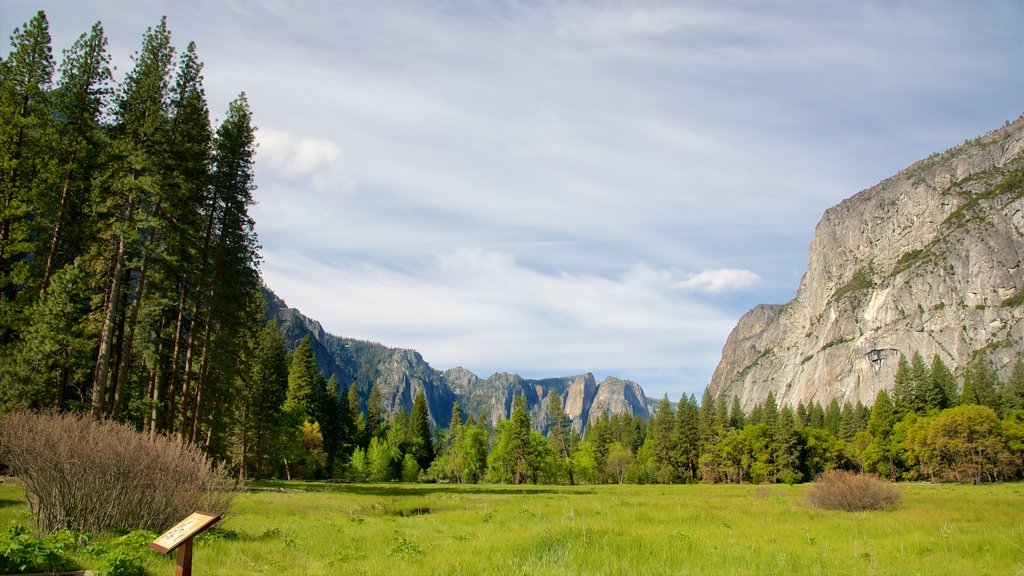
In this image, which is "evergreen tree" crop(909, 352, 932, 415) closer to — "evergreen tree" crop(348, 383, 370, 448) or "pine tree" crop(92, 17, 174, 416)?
"evergreen tree" crop(348, 383, 370, 448)

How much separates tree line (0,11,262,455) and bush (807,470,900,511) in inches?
1125

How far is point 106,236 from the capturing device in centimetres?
2378

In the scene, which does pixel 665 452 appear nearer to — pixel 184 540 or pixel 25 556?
pixel 25 556

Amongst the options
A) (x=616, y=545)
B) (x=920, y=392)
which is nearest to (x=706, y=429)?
(x=920, y=392)

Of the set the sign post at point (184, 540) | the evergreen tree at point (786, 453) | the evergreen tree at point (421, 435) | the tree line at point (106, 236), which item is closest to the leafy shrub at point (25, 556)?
the sign post at point (184, 540)

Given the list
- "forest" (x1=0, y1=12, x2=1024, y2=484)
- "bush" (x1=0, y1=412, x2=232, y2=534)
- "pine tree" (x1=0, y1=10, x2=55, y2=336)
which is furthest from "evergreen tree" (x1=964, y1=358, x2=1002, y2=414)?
"pine tree" (x1=0, y1=10, x2=55, y2=336)

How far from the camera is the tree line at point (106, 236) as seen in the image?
22344 mm

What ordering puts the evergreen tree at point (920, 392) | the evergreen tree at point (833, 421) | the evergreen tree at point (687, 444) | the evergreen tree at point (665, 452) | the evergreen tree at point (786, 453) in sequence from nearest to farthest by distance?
the evergreen tree at point (786, 453) < the evergreen tree at point (920, 392) < the evergreen tree at point (665, 452) < the evergreen tree at point (687, 444) < the evergreen tree at point (833, 421)

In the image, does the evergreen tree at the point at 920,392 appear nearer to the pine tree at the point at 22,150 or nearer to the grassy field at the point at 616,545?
the grassy field at the point at 616,545

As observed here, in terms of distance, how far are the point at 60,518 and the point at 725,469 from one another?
3201 inches

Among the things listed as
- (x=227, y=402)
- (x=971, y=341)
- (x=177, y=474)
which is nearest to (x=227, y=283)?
(x=227, y=402)

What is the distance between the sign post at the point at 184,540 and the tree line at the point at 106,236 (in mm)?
17371

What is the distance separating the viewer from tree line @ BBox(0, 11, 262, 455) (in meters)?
22.3

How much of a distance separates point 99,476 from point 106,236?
14.8m
